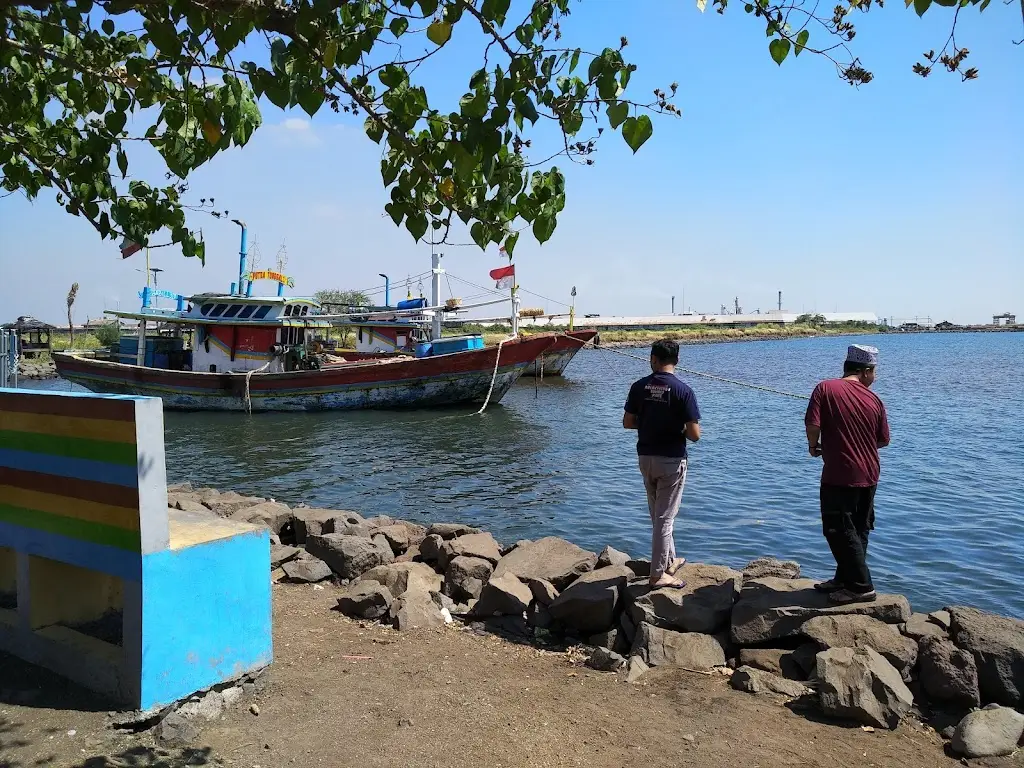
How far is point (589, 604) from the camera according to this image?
5.50m

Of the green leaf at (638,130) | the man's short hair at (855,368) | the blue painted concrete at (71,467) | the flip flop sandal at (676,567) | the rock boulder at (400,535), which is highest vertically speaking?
the green leaf at (638,130)

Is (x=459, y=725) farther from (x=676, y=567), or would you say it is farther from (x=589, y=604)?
(x=676, y=567)

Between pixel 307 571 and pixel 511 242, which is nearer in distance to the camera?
pixel 511 242

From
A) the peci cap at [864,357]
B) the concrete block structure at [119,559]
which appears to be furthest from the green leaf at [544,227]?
the peci cap at [864,357]

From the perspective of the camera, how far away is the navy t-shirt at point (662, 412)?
5320 millimetres

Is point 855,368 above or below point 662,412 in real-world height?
above

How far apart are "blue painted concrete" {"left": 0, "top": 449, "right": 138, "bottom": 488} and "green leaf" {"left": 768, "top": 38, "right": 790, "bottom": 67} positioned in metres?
3.46

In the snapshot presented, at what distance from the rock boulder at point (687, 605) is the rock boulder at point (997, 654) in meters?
1.36

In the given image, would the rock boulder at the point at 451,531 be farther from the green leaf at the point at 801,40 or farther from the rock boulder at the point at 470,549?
the green leaf at the point at 801,40

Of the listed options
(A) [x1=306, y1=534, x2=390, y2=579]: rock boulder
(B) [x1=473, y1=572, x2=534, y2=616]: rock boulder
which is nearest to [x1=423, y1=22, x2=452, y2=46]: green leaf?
(B) [x1=473, y1=572, x2=534, y2=616]: rock boulder

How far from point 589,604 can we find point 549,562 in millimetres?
1197

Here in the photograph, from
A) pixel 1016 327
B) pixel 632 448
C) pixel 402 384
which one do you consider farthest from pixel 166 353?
pixel 1016 327

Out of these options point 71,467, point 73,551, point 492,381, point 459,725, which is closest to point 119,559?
point 73,551

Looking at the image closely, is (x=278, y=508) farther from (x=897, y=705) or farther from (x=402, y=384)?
(x=402, y=384)
